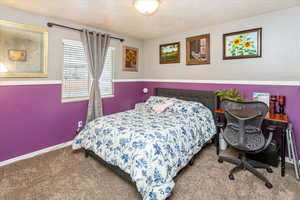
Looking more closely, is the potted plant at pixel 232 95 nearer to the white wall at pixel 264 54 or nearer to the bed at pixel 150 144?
the white wall at pixel 264 54

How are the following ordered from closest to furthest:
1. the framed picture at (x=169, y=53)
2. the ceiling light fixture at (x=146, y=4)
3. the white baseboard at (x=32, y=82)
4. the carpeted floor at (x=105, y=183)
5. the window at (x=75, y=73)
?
the carpeted floor at (x=105, y=183) < the ceiling light fixture at (x=146, y=4) < the white baseboard at (x=32, y=82) < the window at (x=75, y=73) < the framed picture at (x=169, y=53)

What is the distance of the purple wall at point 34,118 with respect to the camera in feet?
7.99

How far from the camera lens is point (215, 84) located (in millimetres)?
3250

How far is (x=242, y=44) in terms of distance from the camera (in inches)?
113

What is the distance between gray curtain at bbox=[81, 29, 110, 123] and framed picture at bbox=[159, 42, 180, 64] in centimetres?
138

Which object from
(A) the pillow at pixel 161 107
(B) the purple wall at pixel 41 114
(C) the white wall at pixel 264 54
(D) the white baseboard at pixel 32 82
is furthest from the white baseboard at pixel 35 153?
(C) the white wall at pixel 264 54

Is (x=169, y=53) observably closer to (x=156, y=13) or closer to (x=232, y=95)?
(x=156, y=13)

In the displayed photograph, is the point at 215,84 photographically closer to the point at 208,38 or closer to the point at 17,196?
the point at 208,38

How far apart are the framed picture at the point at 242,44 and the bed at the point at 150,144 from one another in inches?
47.1

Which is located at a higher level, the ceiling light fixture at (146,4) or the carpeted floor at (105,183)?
the ceiling light fixture at (146,4)

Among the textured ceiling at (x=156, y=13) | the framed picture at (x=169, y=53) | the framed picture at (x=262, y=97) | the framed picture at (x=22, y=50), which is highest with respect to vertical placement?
the textured ceiling at (x=156, y=13)

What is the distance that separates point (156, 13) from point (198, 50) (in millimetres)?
1285

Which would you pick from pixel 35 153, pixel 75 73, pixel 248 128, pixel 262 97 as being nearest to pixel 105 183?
pixel 35 153

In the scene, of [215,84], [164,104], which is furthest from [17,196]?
[215,84]
